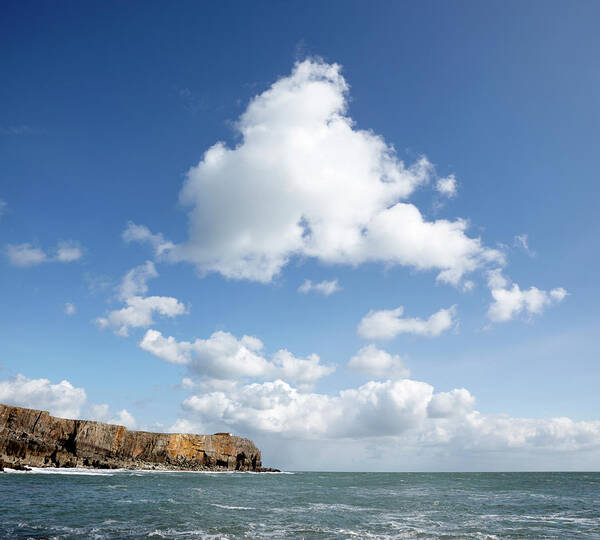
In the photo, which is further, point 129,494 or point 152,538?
point 129,494

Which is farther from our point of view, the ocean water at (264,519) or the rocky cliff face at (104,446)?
the rocky cliff face at (104,446)

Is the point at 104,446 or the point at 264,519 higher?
the point at 264,519

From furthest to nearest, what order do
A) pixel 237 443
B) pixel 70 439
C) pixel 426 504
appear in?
pixel 237 443, pixel 70 439, pixel 426 504

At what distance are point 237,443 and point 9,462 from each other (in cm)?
6933

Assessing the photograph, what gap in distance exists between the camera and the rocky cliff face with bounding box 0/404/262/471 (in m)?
83.5

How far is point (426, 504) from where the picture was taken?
4081 centimetres

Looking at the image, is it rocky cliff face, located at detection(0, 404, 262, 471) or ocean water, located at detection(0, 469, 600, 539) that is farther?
rocky cliff face, located at detection(0, 404, 262, 471)

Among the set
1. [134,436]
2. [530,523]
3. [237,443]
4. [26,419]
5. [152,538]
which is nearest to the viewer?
[152,538]

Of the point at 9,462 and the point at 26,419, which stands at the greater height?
the point at 26,419

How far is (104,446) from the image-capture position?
101m

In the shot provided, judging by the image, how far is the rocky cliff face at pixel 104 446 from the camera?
83.5 metres

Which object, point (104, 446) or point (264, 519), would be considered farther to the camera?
point (104, 446)

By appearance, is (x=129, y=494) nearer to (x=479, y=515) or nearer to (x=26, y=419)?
(x=479, y=515)

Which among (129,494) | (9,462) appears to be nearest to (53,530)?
(129,494)
